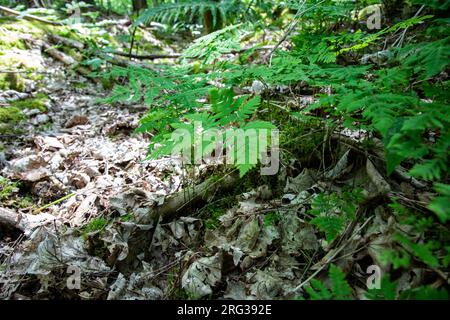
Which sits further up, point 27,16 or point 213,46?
point 27,16

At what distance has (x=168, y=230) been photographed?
2283mm

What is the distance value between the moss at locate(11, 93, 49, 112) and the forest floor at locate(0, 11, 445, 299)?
3.15 ft

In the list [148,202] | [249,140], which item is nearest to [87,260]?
[148,202]

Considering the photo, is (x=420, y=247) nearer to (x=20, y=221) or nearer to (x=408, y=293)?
(x=408, y=293)

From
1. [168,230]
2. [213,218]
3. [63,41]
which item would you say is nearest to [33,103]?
[63,41]

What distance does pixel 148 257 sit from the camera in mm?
2164

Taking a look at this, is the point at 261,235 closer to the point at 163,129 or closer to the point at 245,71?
the point at 163,129

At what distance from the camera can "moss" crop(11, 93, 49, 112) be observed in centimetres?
400

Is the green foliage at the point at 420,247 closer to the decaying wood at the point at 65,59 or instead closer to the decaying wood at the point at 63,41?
the decaying wood at the point at 65,59

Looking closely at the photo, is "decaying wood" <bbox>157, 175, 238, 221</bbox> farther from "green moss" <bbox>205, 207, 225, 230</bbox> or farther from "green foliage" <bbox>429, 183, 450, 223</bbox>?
"green foliage" <bbox>429, 183, 450, 223</bbox>

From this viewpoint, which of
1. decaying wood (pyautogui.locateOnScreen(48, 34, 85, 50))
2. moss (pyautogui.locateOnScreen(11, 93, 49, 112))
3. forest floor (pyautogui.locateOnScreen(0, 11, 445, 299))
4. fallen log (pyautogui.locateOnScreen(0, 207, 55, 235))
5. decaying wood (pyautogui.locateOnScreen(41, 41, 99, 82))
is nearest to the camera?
forest floor (pyautogui.locateOnScreen(0, 11, 445, 299))

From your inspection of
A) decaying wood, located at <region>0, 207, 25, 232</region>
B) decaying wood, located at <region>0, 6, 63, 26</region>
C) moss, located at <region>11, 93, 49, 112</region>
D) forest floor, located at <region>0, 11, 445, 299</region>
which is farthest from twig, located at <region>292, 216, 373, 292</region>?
decaying wood, located at <region>0, 6, 63, 26</region>

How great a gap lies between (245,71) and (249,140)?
0.90m

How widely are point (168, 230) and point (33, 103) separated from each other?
295 cm
